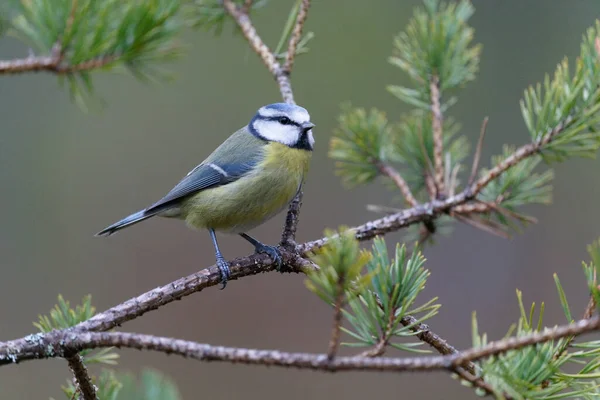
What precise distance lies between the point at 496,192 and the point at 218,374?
5.23 ft

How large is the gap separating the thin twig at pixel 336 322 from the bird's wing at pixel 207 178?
120cm

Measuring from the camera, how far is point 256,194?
1.82 m

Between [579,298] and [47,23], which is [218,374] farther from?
[47,23]

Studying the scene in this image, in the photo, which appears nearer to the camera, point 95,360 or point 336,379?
point 95,360

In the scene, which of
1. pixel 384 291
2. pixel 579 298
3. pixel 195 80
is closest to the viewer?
pixel 384 291

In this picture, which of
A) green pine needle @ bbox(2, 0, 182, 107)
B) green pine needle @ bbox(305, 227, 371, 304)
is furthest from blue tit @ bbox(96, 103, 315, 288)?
green pine needle @ bbox(305, 227, 371, 304)

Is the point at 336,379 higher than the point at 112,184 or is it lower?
lower

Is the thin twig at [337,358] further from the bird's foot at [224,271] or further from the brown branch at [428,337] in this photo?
the bird's foot at [224,271]

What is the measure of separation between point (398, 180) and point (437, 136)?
149 millimetres

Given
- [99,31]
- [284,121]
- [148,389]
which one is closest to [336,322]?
[148,389]

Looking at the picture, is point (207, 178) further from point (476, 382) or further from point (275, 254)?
point (476, 382)

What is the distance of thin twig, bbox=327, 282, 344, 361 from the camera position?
0.68 meters

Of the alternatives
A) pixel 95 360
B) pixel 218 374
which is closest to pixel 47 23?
pixel 95 360

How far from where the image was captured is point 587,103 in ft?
3.76
